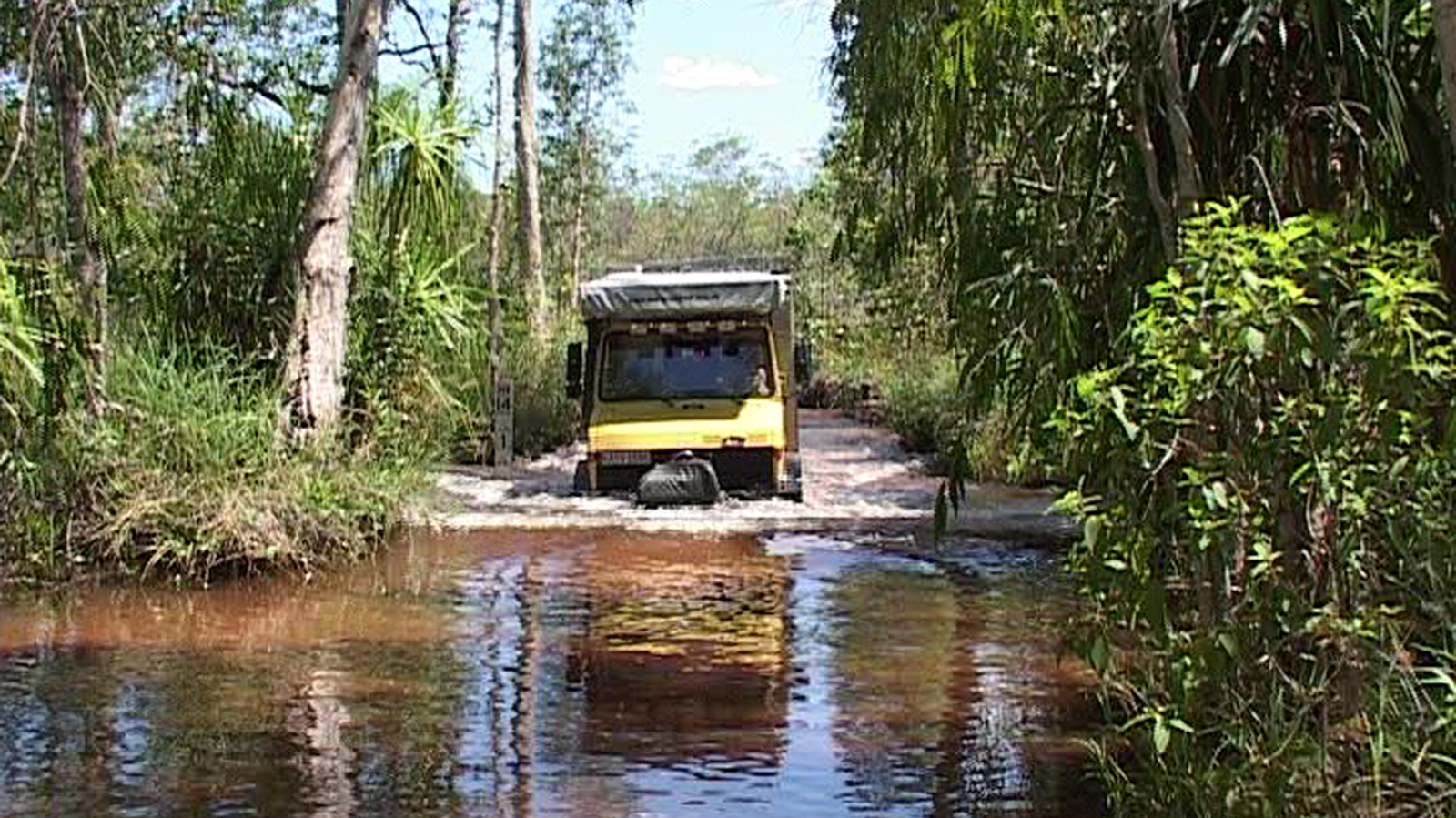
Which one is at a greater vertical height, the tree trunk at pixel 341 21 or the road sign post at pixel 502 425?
the tree trunk at pixel 341 21

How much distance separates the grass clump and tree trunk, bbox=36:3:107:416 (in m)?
0.26

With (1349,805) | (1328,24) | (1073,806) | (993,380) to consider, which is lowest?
(1073,806)

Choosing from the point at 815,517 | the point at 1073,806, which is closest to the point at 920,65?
the point at 1073,806

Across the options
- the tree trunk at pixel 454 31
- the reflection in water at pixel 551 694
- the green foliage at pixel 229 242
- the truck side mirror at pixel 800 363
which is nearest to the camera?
the reflection in water at pixel 551 694

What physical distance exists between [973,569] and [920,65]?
7.33 meters

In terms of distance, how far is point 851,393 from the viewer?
33.1 m

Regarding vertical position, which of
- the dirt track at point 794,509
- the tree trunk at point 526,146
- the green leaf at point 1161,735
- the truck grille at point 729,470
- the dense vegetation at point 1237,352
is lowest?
the dirt track at point 794,509

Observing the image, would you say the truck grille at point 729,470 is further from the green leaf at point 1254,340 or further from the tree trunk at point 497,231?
the green leaf at point 1254,340

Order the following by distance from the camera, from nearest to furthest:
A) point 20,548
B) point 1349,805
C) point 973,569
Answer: point 1349,805
point 20,548
point 973,569

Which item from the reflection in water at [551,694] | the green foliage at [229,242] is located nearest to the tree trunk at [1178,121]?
the reflection in water at [551,694]

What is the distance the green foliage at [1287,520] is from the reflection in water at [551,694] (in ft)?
6.69

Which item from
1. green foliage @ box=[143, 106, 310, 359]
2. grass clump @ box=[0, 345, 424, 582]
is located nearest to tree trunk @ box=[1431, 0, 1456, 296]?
grass clump @ box=[0, 345, 424, 582]

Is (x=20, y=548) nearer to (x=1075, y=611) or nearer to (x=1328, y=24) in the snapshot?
(x=1075, y=611)

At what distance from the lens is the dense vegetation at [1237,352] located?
4.37 m
